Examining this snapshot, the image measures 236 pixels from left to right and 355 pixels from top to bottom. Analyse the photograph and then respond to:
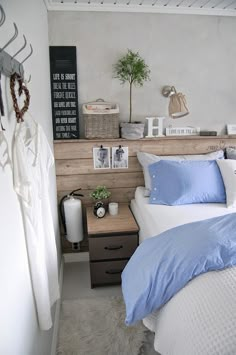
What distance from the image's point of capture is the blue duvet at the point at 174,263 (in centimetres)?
111

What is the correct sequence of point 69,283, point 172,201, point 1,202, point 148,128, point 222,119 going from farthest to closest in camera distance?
point 222,119
point 148,128
point 69,283
point 172,201
point 1,202

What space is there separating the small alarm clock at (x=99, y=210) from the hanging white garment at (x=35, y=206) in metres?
0.86

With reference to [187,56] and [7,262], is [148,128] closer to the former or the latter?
[187,56]

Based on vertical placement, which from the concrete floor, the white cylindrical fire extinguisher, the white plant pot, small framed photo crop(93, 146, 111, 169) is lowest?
the concrete floor

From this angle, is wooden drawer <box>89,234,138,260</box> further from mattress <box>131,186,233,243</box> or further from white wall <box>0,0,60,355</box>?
white wall <box>0,0,60,355</box>

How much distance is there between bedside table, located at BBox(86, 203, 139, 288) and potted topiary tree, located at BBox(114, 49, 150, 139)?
765mm

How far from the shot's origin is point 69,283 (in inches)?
86.5

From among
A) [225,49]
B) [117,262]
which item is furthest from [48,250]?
[225,49]

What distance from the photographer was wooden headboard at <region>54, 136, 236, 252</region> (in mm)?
2283

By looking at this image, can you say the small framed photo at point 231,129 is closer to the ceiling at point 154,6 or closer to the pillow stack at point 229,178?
the pillow stack at point 229,178

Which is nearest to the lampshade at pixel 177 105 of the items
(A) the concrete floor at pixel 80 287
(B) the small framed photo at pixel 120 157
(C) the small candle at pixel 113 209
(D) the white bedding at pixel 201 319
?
(B) the small framed photo at pixel 120 157

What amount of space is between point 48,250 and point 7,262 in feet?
1.60

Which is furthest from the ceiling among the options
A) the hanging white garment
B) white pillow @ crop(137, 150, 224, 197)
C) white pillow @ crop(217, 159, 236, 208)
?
the hanging white garment

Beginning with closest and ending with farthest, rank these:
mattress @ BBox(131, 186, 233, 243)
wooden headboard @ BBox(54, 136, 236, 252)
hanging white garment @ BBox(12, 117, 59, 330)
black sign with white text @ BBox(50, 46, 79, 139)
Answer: hanging white garment @ BBox(12, 117, 59, 330) → mattress @ BBox(131, 186, 233, 243) → black sign with white text @ BBox(50, 46, 79, 139) → wooden headboard @ BBox(54, 136, 236, 252)
